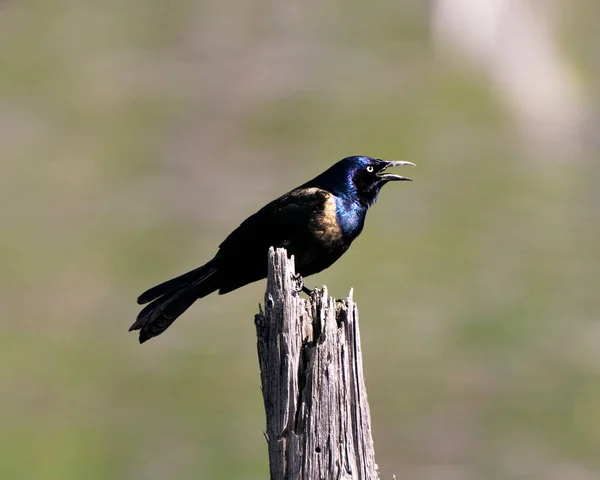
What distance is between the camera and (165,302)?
24.7ft

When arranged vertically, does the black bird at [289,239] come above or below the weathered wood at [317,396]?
above

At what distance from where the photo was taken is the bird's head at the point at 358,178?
824 cm

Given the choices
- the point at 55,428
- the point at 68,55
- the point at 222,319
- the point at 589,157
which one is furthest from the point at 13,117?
the point at 589,157

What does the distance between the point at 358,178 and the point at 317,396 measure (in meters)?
2.86

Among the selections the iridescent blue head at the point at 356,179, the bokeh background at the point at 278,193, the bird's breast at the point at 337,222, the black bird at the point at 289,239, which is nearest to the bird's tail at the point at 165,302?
the black bird at the point at 289,239

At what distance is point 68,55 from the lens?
29.0 metres

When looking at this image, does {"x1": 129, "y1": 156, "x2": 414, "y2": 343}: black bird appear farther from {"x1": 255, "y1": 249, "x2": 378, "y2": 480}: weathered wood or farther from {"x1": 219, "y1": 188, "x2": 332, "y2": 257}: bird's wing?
{"x1": 255, "y1": 249, "x2": 378, "y2": 480}: weathered wood

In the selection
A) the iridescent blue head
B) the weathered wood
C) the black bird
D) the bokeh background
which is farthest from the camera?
the bokeh background

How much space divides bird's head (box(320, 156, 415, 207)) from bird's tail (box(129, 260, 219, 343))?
3.58 ft

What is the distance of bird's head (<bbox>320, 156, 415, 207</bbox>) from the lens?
27.0 ft

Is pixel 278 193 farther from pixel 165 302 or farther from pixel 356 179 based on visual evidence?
pixel 165 302

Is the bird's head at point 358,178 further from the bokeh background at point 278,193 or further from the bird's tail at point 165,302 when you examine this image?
the bokeh background at point 278,193

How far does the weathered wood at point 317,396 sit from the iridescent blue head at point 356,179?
2389 mm

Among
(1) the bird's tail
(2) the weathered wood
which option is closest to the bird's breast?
(1) the bird's tail
